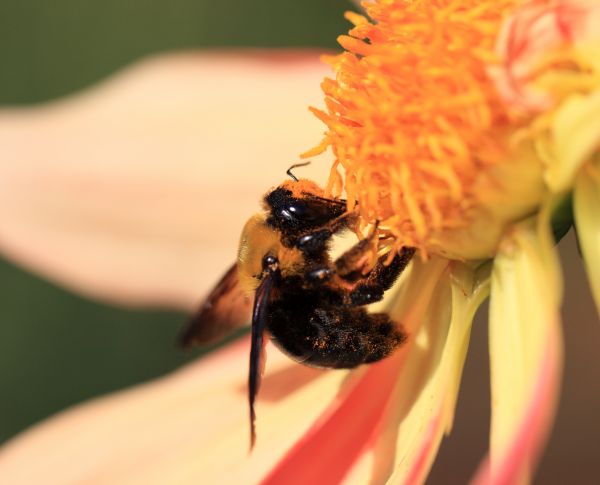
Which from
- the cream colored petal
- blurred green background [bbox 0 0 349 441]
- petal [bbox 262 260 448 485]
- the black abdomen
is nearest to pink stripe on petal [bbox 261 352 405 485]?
petal [bbox 262 260 448 485]

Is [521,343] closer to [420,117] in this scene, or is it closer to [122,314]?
[420,117]

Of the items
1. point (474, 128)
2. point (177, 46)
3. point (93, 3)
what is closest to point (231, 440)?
point (474, 128)

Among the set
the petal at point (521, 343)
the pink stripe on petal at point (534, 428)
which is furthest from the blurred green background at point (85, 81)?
the pink stripe on petal at point (534, 428)

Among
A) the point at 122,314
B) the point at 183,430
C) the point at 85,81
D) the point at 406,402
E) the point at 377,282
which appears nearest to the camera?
the point at 377,282

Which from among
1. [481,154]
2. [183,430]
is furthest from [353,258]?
[183,430]

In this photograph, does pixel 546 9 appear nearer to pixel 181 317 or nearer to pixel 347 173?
pixel 347 173

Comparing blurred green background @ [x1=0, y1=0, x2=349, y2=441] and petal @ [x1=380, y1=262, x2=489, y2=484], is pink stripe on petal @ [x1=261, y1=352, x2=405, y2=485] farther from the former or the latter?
blurred green background @ [x1=0, y1=0, x2=349, y2=441]
